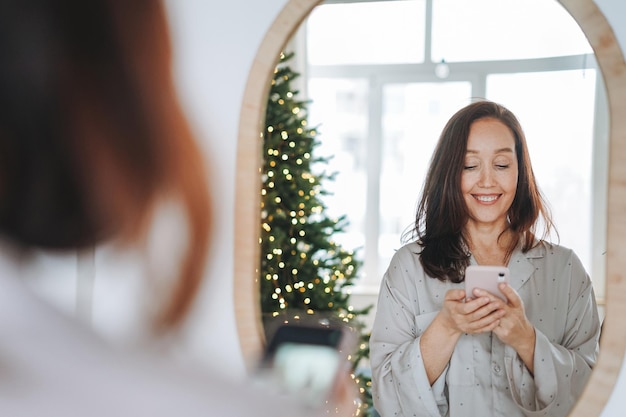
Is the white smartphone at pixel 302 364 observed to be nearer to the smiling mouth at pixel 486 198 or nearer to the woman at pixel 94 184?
the woman at pixel 94 184

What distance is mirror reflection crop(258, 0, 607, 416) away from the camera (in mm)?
1047

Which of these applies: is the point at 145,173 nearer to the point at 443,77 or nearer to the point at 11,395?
the point at 11,395

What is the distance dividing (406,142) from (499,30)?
1.13 ft

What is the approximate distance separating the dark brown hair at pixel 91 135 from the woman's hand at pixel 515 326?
51 cm

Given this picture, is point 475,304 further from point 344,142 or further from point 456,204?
point 344,142

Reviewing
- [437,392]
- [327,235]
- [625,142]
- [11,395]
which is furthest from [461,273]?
[11,395]

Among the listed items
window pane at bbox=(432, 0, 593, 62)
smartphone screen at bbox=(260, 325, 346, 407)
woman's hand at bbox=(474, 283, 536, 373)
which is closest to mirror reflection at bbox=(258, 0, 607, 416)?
window pane at bbox=(432, 0, 593, 62)

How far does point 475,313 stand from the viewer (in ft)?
3.20

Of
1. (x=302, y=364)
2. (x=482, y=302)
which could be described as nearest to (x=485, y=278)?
(x=482, y=302)

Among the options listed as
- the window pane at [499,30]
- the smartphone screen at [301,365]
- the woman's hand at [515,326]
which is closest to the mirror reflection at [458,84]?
the window pane at [499,30]

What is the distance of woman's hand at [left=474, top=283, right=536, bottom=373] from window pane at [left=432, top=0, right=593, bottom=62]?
429 mm

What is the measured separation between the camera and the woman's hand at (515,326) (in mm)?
972

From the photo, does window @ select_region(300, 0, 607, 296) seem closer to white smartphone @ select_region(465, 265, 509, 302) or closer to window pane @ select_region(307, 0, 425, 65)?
window pane @ select_region(307, 0, 425, 65)

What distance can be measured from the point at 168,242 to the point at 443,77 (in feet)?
2.14
